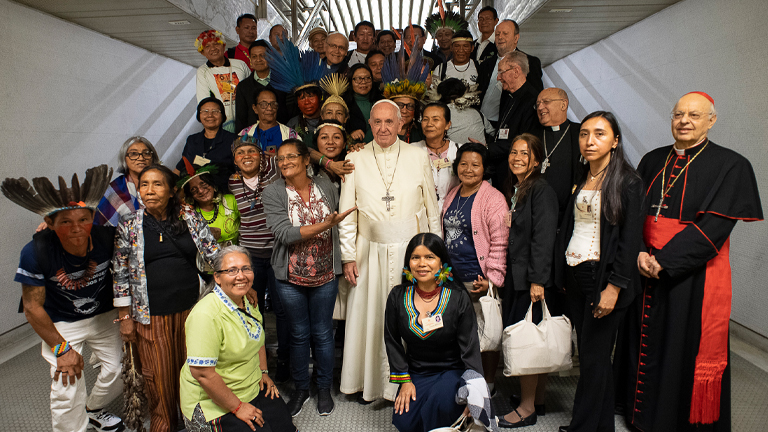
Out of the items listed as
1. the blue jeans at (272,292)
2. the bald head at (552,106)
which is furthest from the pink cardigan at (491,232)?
the blue jeans at (272,292)

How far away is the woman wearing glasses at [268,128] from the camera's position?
3291 mm

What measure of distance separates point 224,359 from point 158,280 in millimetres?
613

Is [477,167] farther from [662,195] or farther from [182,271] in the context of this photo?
[182,271]

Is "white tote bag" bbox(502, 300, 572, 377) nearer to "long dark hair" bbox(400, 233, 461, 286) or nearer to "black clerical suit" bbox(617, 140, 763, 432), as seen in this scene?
"black clerical suit" bbox(617, 140, 763, 432)

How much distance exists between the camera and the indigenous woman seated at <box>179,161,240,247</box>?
2.80m

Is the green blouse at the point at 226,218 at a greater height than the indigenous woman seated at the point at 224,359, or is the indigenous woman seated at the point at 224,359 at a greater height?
the green blouse at the point at 226,218

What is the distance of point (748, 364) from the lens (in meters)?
3.08

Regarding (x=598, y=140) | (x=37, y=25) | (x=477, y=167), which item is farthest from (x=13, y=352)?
(x=598, y=140)

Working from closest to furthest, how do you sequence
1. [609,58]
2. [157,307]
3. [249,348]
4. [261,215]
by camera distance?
[249,348], [157,307], [261,215], [609,58]

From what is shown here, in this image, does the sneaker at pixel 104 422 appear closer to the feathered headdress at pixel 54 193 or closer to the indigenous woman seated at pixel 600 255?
the feathered headdress at pixel 54 193

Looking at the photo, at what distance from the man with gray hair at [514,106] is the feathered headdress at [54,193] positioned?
2.51 m

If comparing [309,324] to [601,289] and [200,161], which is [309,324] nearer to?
[200,161]

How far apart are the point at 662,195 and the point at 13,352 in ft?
15.9

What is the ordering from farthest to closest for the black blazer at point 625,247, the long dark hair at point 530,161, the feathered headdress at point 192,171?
the feathered headdress at point 192,171
the long dark hair at point 530,161
the black blazer at point 625,247
